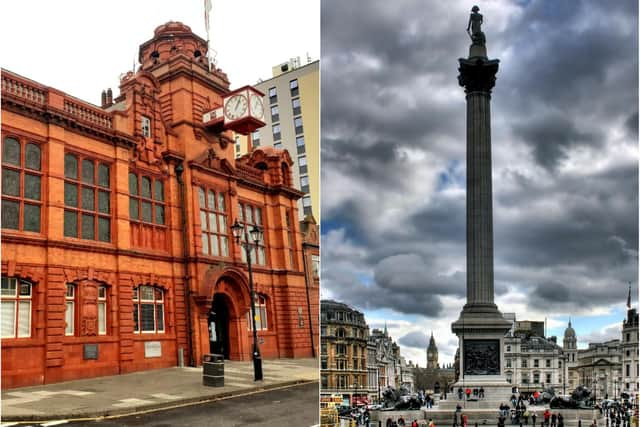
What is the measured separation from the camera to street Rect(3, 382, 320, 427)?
12602 mm

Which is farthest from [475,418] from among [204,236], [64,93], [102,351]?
[64,93]

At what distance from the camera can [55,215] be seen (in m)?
18.3

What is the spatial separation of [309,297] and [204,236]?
532cm

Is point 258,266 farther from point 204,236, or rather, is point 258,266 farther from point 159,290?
point 159,290

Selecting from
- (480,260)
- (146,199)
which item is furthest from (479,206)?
(146,199)

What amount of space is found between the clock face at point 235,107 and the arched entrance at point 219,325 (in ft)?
24.4

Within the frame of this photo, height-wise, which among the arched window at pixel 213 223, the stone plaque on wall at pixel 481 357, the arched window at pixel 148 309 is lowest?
the stone plaque on wall at pixel 481 357

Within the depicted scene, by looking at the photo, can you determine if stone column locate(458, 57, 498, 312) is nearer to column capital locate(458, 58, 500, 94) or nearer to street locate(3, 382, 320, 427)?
column capital locate(458, 58, 500, 94)

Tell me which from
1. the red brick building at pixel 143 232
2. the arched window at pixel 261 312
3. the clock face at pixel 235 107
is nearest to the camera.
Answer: the red brick building at pixel 143 232

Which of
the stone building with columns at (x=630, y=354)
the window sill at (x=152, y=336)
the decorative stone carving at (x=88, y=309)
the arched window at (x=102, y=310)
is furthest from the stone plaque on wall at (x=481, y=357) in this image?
the stone building with columns at (x=630, y=354)

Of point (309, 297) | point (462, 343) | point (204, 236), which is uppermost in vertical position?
point (204, 236)

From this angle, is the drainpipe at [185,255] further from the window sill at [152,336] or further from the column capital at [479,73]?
the column capital at [479,73]

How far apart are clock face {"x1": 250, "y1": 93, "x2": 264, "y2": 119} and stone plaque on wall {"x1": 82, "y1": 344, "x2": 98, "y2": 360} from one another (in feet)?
32.0

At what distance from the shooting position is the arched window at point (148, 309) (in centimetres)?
2191
